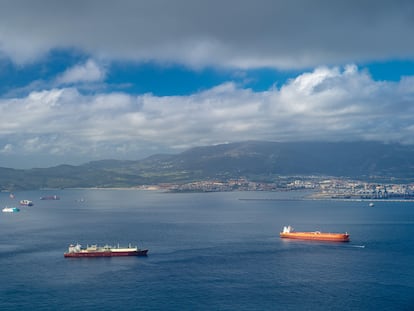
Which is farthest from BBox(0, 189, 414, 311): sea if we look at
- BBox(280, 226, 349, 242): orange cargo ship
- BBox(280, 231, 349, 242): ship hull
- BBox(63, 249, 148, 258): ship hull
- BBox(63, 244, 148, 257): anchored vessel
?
BBox(280, 226, 349, 242): orange cargo ship

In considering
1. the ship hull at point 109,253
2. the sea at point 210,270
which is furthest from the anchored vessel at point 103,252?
the sea at point 210,270

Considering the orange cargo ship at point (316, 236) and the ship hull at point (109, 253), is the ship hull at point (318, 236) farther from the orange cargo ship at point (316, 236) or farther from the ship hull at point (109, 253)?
the ship hull at point (109, 253)

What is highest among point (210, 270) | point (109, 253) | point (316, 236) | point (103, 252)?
point (316, 236)

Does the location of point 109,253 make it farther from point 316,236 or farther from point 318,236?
point 318,236

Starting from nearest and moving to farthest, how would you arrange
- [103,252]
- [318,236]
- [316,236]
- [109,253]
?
[103,252]
[109,253]
[318,236]
[316,236]

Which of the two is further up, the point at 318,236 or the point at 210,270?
the point at 318,236

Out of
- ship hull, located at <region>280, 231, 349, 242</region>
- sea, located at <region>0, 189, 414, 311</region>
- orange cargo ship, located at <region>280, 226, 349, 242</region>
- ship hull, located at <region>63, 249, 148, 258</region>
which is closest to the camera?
sea, located at <region>0, 189, 414, 311</region>

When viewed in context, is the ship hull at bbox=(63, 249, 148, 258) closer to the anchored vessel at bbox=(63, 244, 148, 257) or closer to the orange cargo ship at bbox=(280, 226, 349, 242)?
the anchored vessel at bbox=(63, 244, 148, 257)

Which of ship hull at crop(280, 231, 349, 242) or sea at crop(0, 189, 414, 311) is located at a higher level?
ship hull at crop(280, 231, 349, 242)

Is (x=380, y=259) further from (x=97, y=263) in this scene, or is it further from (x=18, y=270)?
(x=18, y=270)

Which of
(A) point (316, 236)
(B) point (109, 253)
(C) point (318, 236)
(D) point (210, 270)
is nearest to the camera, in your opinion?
(D) point (210, 270)

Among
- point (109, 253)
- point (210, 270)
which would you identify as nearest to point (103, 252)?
point (109, 253)
